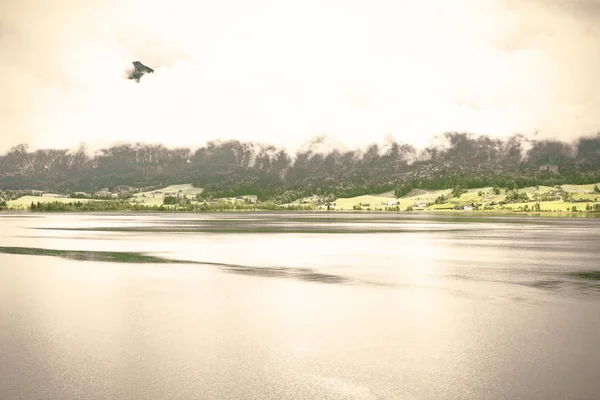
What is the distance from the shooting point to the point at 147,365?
20156mm

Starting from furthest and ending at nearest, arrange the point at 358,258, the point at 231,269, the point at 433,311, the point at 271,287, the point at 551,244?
Result: the point at 551,244, the point at 358,258, the point at 231,269, the point at 271,287, the point at 433,311

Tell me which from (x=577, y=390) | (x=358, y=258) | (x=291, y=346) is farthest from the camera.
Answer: (x=358, y=258)

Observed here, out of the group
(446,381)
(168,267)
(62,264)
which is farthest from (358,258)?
(446,381)

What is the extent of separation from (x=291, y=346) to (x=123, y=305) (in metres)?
14.0

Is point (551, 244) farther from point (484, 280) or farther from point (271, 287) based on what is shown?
point (271, 287)

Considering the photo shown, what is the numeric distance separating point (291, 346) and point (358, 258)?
39.7 meters

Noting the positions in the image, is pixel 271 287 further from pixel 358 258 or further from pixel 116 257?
pixel 116 257

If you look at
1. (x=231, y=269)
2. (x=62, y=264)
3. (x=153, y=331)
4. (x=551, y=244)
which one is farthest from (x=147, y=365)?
(x=551, y=244)

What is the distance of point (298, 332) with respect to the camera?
25484 millimetres

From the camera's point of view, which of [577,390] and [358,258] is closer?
[577,390]

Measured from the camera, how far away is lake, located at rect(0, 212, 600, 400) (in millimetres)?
18000

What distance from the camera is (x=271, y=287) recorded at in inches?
1555

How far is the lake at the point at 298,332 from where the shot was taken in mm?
18000

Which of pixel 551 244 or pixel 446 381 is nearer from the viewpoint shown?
pixel 446 381
